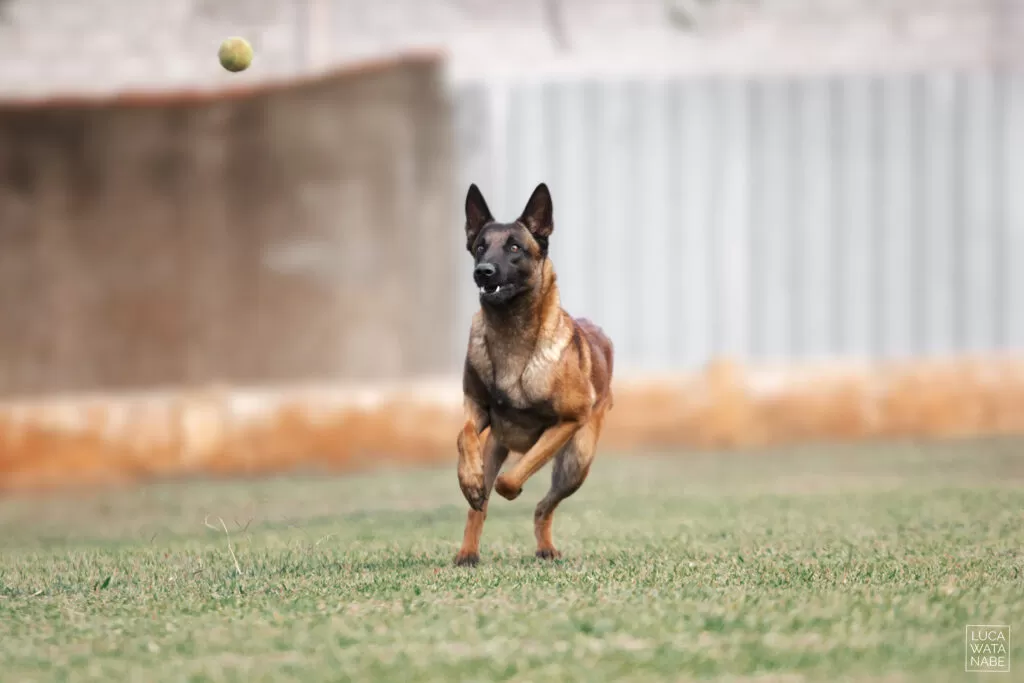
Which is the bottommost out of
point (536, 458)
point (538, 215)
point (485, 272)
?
point (536, 458)

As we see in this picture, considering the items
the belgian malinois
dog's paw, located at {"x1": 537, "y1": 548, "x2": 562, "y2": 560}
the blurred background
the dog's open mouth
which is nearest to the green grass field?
dog's paw, located at {"x1": 537, "y1": 548, "x2": 562, "y2": 560}

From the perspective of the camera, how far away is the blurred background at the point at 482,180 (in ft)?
50.8

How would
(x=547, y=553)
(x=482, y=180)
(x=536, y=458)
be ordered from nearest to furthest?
(x=536, y=458) < (x=547, y=553) < (x=482, y=180)

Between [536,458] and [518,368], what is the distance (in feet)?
1.18

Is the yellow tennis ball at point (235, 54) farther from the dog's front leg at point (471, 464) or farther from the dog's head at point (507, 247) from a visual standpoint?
the dog's front leg at point (471, 464)

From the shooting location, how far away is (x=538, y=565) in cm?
626

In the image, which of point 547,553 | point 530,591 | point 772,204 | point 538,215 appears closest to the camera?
point 530,591

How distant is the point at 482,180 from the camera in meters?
16.0

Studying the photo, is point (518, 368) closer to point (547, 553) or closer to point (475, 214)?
point (475, 214)

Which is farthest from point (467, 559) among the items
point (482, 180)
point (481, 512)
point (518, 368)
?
point (482, 180)

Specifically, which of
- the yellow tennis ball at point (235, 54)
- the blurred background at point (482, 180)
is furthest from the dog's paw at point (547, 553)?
the blurred background at point (482, 180)

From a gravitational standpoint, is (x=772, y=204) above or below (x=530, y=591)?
above

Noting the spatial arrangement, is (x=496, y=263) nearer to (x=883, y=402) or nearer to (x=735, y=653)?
(x=735, y=653)

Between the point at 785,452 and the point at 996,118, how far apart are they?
520cm
